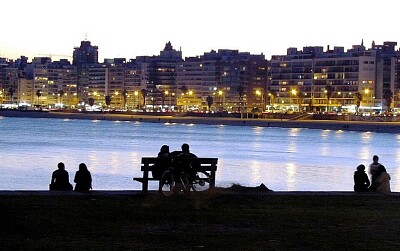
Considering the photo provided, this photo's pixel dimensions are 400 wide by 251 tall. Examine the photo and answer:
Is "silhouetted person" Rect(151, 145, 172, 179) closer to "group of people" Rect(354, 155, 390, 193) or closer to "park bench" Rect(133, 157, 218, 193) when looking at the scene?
"park bench" Rect(133, 157, 218, 193)

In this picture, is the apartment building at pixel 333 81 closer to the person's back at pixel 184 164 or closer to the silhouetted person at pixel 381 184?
the silhouetted person at pixel 381 184

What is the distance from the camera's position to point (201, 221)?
11977mm

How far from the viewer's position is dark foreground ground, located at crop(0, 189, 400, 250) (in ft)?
33.2

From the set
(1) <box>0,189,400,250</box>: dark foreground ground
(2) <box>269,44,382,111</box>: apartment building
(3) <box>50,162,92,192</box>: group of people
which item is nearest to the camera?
(1) <box>0,189,400,250</box>: dark foreground ground

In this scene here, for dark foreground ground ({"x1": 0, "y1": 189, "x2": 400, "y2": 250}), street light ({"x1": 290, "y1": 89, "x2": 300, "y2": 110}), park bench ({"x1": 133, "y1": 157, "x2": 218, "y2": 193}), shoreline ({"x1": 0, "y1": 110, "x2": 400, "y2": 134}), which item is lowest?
shoreline ({"x1": 0, "y1": 110, "x2": 400, "y2": 134})

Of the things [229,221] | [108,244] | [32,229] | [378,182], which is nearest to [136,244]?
[108,244]

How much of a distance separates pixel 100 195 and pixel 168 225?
3.09 m

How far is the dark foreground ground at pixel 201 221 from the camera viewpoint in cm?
1012

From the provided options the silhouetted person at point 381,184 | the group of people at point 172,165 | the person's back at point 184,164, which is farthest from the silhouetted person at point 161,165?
the silhouetted person at point 381,184

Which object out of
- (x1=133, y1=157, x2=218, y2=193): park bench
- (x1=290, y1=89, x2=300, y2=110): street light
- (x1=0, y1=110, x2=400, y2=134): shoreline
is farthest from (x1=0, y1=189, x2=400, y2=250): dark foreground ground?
(x1=290, y1=89, x2=300, y2=110): street light

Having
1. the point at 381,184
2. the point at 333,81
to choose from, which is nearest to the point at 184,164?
the point at 381,184

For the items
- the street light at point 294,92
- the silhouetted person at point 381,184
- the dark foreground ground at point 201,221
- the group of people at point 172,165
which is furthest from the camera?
the street light at point 294,92

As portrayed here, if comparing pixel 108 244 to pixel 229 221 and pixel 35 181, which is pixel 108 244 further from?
pixel 35 181

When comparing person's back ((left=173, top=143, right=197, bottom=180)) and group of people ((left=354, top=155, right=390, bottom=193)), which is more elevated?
person's back ((left=173, top=143, right=197, bottom=180))
